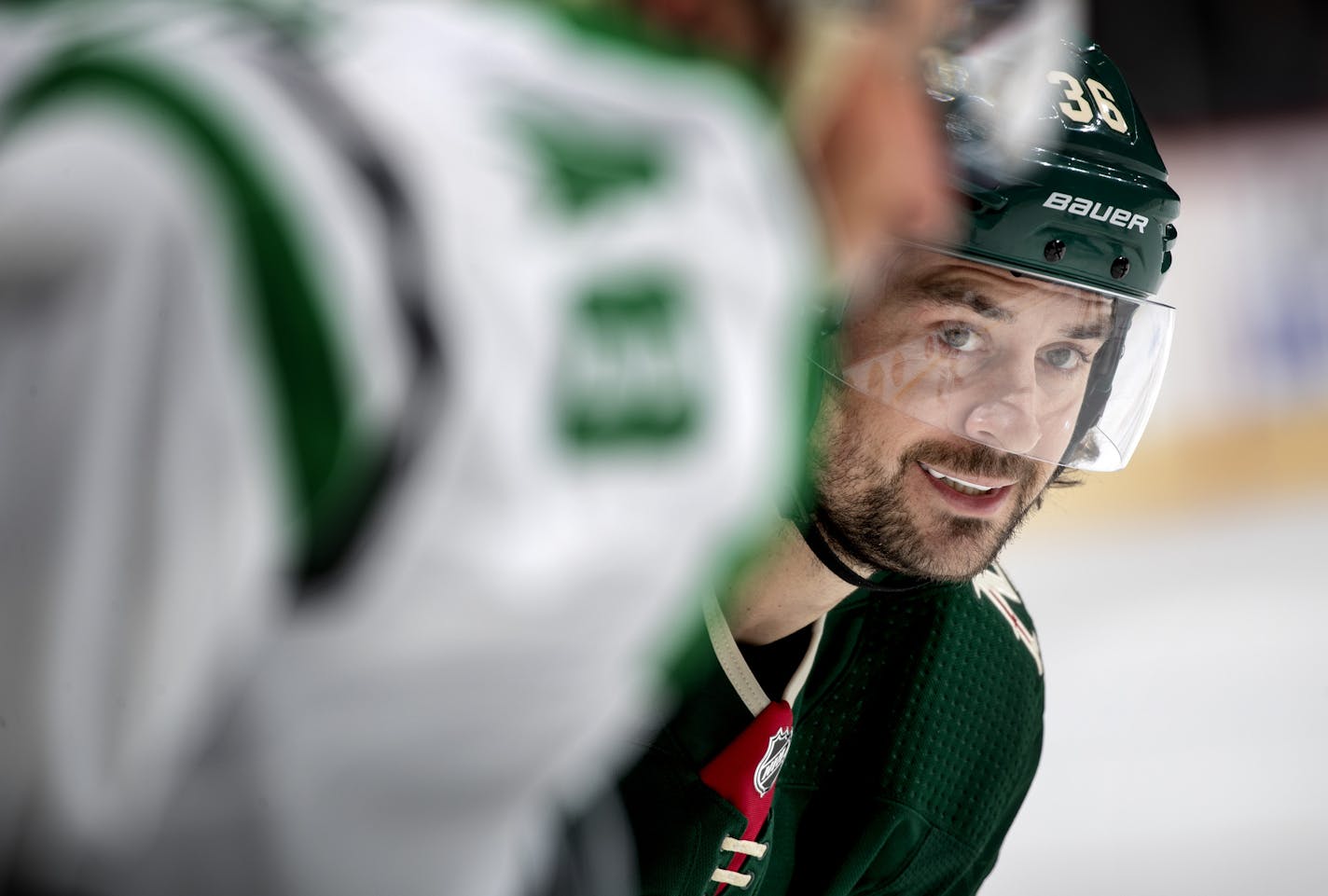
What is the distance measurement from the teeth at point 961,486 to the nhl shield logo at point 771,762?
0.28 meters

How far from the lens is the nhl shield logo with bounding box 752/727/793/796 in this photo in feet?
4.10

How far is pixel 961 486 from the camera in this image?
4.51 feet

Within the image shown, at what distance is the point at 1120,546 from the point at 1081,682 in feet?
2.20

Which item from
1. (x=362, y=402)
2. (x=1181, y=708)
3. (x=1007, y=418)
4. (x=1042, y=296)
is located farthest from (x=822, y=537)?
(x=1181, y=708)

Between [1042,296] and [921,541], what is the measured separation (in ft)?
0.81

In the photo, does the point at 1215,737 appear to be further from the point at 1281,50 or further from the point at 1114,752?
the point at 1281,50

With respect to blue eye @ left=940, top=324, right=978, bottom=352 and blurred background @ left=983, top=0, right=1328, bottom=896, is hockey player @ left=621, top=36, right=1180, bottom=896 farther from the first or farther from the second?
blurred background @ left=983, top=0, right=1328, bottom=896

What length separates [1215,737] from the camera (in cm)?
291

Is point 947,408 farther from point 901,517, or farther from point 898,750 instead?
point 898,750

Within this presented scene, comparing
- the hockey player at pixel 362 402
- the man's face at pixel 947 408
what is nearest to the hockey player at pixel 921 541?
the man's face at pixel 947 408

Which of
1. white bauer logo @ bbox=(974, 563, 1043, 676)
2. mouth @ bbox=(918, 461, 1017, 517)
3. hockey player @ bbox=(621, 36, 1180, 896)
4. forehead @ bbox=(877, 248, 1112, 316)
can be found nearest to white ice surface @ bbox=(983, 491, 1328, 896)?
white bauer logo @ bbox=(974, 563, 1043, 676)

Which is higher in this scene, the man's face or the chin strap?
the man's face

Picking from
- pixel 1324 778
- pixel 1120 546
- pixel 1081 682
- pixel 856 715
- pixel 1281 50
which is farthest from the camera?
pixel 1281 50

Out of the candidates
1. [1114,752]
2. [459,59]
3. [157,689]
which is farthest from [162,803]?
[1114,752]
